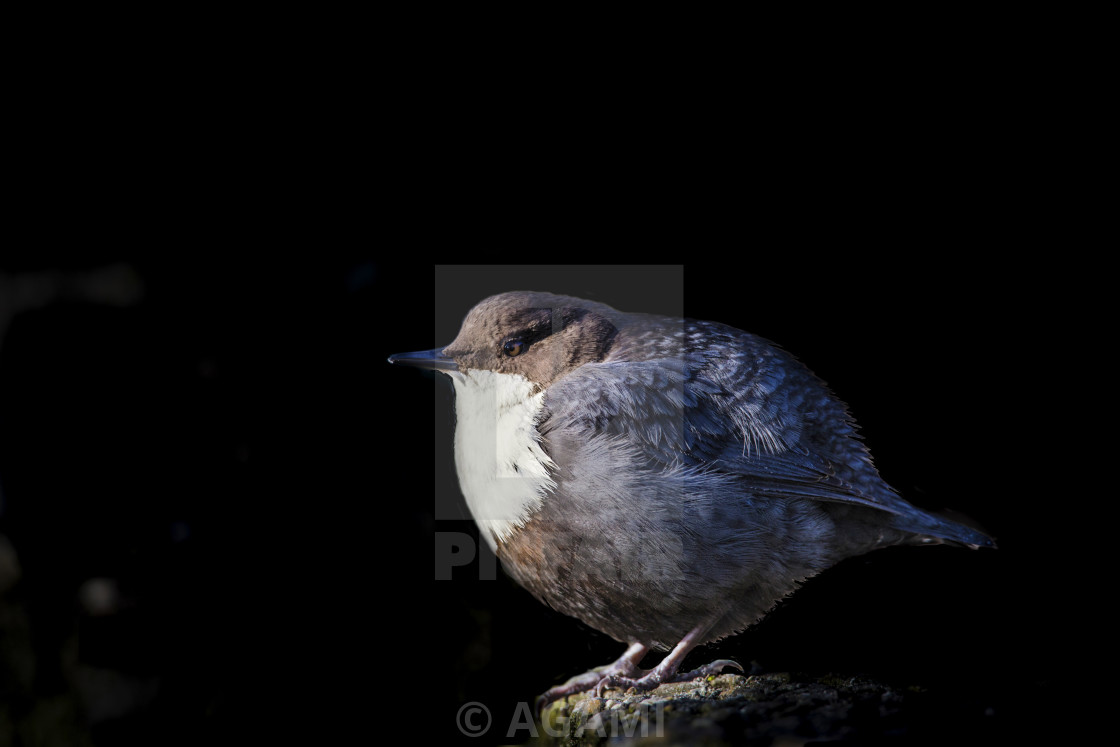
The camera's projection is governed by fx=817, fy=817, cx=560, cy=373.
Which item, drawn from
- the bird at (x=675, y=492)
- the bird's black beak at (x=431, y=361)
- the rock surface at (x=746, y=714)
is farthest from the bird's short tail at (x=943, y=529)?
the bird's black beak at (x=431, y=361)

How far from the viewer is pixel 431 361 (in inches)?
105

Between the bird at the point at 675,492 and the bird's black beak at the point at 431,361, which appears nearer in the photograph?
the bird at the point at 675,492

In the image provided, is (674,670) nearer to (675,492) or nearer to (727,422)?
(675,492)

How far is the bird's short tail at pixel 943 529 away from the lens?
237 centimetres

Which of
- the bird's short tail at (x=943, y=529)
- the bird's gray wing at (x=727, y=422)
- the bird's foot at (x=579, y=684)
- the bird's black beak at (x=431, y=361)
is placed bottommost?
the bird's foot at (x=579, y=684)

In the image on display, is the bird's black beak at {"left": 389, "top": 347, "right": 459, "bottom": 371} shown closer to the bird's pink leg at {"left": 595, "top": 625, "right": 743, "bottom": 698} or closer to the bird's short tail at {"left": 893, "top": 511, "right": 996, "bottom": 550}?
the bird's pink leg at {"left": 595, "top": 625, "right": 743, "bottom": 698}

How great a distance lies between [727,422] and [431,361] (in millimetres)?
969

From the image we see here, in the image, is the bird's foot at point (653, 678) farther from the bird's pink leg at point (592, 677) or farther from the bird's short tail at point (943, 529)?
the bird's short tail at point (943, 529)

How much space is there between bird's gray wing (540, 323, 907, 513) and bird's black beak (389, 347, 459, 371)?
1.18 ft

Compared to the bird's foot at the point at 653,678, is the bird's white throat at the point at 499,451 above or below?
above

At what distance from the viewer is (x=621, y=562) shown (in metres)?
2.34

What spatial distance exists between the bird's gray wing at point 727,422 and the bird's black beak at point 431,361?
360mm

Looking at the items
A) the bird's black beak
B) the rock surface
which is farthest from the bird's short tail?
the bird's black beak

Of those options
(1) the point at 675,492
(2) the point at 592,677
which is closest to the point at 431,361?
(1) the point at 675,492
